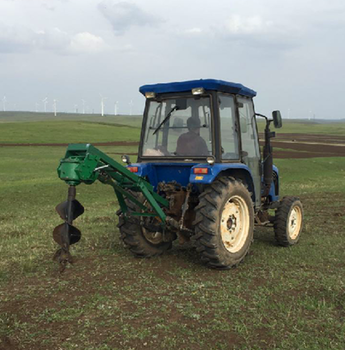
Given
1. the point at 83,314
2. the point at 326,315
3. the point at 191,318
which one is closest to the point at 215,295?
the point at 191,318

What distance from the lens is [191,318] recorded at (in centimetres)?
476

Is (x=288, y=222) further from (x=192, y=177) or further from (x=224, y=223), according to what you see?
(x=192, y=177)

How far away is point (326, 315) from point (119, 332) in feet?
7.81

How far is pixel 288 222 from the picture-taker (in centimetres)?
809

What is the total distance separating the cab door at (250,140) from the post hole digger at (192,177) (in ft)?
0.06

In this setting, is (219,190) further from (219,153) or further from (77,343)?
(77,343)

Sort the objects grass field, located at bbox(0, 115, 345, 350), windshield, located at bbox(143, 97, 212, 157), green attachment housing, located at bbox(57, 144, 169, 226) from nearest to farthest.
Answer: grass field, located at bbox(0, 115, 345, 350)
green attachment housing, located at bbox(57, 144, 169, 226)
windshield, located at bbox(143, 97, 212, 157)

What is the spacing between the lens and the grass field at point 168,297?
4297mm

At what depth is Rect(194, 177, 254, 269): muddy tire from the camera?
621 centimetres

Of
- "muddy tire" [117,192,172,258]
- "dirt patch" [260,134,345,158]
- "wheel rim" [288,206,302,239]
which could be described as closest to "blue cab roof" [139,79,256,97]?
"muddy tire" [117,192,172,258]

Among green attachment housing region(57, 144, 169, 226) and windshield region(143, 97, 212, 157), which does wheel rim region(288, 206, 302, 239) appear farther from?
green attachment housing region(57, 144, 169, 226)

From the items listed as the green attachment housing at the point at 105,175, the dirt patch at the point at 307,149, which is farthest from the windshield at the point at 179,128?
the dirt patch at the point at 307,149

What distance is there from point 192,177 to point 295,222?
340 centimetres

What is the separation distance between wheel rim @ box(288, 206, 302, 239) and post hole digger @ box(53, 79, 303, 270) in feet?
3.48
